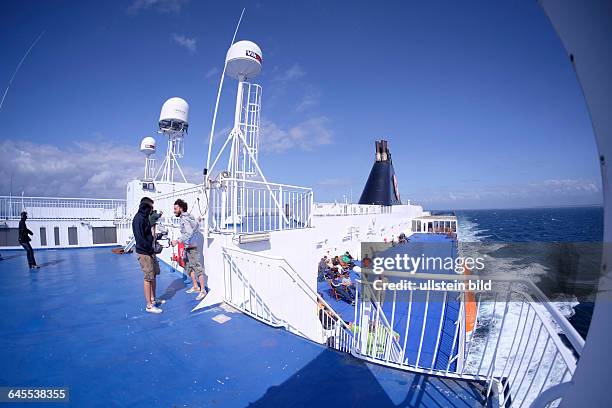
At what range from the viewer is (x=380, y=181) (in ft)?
101

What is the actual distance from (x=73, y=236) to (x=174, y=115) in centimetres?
712

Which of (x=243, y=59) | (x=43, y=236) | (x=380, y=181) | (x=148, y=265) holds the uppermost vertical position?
(x=243, y=59)

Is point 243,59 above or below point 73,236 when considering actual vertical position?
above

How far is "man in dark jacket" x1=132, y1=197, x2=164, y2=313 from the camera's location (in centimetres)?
387

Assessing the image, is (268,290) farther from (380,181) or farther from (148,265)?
(380,181)

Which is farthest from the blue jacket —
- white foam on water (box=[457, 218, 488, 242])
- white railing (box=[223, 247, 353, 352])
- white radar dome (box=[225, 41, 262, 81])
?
white foam on water (box=[457, 218, 488, 242])

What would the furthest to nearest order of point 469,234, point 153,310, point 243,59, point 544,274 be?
point 469,234 < point 544,274 < point 243,59 < point 153,310

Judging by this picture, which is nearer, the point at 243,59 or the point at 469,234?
the point at 243,59

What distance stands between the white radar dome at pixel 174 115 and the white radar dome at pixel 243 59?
696cm

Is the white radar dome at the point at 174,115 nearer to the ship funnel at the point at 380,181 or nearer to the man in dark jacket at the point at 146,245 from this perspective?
the man in dark jacket at the point at 146,245

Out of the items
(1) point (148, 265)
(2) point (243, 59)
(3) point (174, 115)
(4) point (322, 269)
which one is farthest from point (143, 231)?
(3) point (174, 115)

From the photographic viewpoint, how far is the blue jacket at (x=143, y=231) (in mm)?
3854

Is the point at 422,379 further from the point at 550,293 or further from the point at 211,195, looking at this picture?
the point at 550,293

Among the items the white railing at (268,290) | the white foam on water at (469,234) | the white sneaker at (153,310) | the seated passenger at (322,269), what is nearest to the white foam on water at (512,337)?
the white foam on water at (469,234)
